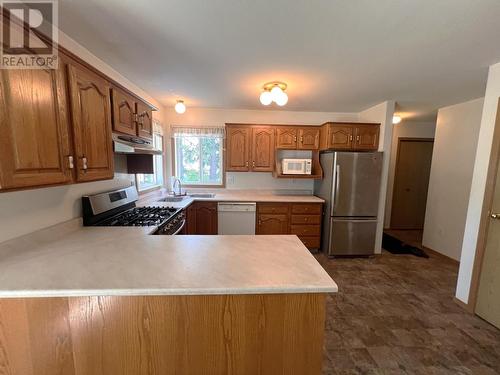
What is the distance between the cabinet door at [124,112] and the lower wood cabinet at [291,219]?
86.5 inches

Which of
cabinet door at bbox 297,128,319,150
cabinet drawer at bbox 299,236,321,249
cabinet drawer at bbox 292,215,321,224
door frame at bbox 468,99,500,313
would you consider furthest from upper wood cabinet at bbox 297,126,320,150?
door frame at bbox 468,99,500,313

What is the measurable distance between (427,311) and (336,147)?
2.37m

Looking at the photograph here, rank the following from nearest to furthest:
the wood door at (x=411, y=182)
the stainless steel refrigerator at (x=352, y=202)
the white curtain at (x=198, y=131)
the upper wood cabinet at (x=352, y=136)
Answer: the stainless steel refrigerator at (x=352, y=202)
the upper wood cabinet at (x=352, y=136)
the white curtain at (x=198, y=131)
the wood door at (x=411, y=182)

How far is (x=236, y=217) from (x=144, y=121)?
1997 millimetres

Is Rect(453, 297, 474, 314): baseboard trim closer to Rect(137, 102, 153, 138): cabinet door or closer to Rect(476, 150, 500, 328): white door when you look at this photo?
Rect(476, 150, 500, 328): white door

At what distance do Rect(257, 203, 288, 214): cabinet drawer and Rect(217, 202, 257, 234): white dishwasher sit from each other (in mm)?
103

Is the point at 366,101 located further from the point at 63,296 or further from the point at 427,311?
the point at 63,296

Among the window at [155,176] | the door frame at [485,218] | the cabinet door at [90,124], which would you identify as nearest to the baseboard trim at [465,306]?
the door frame at [485,218]

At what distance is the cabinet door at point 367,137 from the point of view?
351 centimetres

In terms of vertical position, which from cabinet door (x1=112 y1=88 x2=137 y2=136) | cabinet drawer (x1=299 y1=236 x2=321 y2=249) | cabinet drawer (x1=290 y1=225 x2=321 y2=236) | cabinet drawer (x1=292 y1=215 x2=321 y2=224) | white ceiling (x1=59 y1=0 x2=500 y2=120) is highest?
white ceiling (x1=59 y1=0 x2=500 y2=120)

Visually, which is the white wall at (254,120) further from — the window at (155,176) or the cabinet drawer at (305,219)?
the cabinet drawer at (305,219)

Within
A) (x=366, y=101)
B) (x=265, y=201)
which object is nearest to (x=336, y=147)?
(x=366, y=101)

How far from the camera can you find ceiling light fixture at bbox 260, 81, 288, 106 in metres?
2.40

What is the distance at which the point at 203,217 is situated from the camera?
11.8ft
